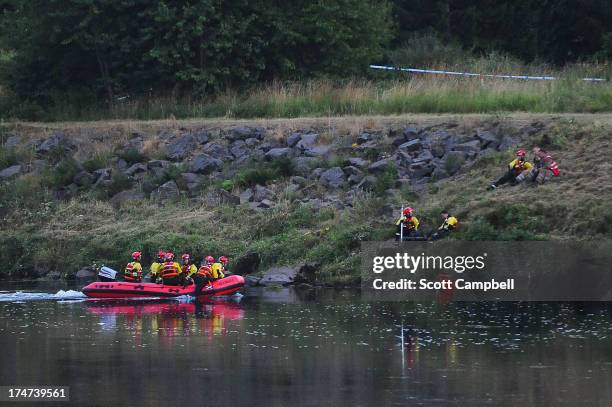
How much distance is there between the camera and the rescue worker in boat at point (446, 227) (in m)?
35.3

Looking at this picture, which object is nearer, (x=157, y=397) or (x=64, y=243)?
(x=157, y=397)

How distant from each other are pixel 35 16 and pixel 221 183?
12.7 m

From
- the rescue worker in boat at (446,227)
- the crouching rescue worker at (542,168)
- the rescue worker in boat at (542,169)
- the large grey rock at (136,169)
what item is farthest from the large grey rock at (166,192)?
the crouching rescue worker at (542,168)

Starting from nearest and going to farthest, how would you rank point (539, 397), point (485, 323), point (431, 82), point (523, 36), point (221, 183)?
point (539, 397) < point (485, 323) < point (221, 183) < point (431, 82) < point (523, 36)

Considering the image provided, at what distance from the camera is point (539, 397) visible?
826 inches

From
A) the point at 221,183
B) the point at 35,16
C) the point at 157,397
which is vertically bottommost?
the point at 157,397

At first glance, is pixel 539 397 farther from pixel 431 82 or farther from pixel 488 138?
pixel 431 82

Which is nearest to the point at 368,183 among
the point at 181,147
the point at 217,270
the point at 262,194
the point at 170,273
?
the point at 262,194

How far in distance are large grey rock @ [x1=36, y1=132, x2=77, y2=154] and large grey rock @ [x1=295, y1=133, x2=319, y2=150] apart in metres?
8.96

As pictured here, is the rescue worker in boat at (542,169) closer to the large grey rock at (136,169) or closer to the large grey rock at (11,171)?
the large grey rock at (136,169)

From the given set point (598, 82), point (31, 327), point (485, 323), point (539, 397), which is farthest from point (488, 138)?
point (539, 397)

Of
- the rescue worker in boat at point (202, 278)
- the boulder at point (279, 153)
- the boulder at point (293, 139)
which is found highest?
the boulder at point (293, 139)

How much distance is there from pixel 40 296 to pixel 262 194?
9.20 meters

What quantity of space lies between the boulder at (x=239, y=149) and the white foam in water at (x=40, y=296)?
34.7 feet
